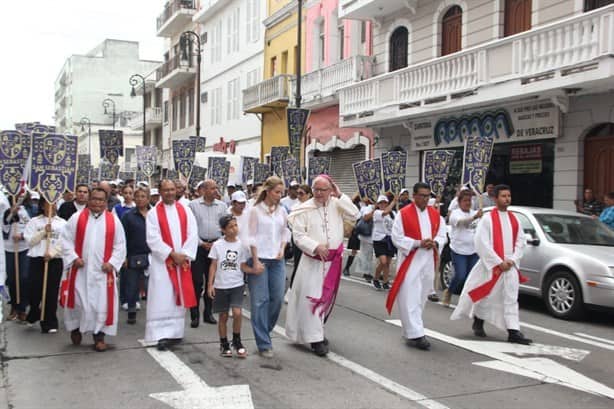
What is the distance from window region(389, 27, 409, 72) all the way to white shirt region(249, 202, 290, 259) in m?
15.9

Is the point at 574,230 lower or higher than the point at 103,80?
lower

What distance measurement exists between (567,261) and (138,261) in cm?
577

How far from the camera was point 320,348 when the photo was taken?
732cm

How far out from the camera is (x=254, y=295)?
23.4ft

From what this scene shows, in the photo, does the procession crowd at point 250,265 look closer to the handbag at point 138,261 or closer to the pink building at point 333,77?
the handbag at point 138,261

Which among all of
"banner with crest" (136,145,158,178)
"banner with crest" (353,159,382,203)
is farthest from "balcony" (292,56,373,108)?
"banner with crest" (353,159,382,203)

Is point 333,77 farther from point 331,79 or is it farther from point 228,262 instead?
point 228,262

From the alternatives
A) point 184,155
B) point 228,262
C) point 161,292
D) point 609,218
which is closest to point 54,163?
point 161,292

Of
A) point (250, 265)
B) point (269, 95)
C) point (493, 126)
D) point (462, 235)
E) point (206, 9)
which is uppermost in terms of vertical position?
point (206, 9)

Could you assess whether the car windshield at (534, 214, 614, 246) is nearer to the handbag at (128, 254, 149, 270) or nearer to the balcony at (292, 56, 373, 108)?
the handbag at (128, 254, 149, 270)

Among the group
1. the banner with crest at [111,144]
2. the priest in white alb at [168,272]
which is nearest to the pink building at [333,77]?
the banner with crest at [111,144]

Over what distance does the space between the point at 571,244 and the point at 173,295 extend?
588 centimetres

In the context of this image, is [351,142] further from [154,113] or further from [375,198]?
[154,113]

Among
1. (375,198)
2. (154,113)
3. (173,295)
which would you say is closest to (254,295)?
(173,295)
